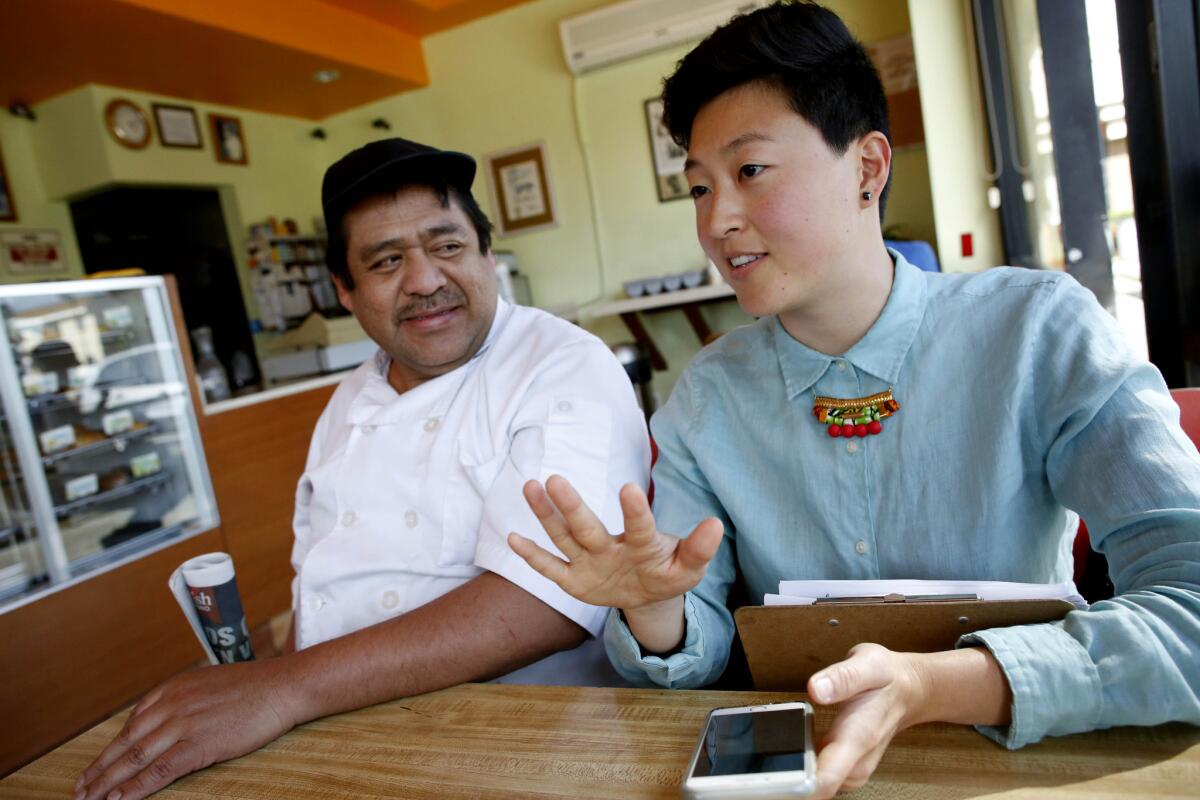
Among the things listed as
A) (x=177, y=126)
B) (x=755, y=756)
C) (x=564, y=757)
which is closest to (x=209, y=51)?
(x=177, y=126)

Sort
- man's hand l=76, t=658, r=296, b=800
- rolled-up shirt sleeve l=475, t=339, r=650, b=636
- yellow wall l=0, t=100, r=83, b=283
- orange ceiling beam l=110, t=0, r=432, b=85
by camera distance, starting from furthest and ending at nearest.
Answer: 1. yellow wall l=0, t=100, r=83, b=283
2. orange ceiling beam l=110, t=0, r=432, b=85
3. rolled-up shirt sleeve l=475, t=339, r=650, b=636
4. man's hand l=76, t=658, r=296, b=800

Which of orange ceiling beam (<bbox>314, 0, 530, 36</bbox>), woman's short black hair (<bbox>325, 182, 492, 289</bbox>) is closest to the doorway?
orange ceiling beam (<bbox>314, 0, 530, 36</bbox>)

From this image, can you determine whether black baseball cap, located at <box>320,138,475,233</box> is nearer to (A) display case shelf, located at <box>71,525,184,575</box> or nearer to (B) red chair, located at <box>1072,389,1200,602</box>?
(B) red chair, located at <box>1072,389,1200,602</box>

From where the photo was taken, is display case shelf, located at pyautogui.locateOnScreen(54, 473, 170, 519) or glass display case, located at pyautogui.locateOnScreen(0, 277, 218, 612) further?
display case shelf, located at pyautogui.locateOnScreen(54, 473, 170, 519)

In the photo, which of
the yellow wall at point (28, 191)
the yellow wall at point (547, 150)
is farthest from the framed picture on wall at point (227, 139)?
the yellow wall at point (28, 191)


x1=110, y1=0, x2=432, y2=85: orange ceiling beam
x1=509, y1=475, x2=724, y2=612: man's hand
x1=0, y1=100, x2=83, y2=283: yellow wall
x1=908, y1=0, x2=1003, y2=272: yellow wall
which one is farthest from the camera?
x1=0, y1=100, x2=83, y2=283: yellow wall

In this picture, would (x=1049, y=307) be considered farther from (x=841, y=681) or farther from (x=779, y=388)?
(x=841, y=681)

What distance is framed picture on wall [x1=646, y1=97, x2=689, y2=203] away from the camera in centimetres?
551

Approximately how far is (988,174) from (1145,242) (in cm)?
232

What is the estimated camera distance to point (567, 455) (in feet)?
4.08

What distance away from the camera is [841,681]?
61 cm

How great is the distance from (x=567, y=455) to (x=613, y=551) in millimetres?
463

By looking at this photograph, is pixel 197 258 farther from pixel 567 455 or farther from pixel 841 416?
pixel 841 416

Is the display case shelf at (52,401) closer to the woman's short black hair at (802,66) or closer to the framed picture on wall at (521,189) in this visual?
the woman's short black hair at (802,66)
